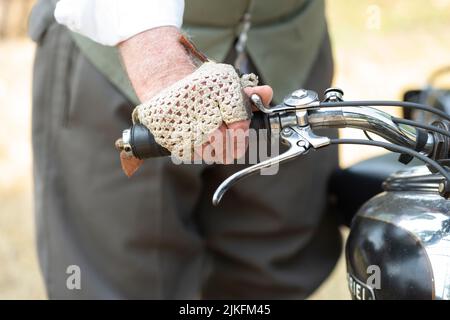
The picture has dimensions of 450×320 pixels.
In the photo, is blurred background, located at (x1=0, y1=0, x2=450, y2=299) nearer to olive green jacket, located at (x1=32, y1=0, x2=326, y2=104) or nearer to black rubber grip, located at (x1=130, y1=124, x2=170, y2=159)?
olive green jacket, located at (x1=32, y1=0, x2=326, y2=104)

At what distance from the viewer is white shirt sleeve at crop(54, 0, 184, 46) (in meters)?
0.85

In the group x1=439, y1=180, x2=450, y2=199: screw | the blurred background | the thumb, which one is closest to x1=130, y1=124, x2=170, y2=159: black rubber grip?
the thumb

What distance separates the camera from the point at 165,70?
80cm

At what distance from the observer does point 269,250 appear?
146cm

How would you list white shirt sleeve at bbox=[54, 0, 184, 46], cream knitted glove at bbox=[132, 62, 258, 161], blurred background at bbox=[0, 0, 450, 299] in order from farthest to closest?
blurred background at bbox=[0, 0, 450, 299] → white shirt sleeve at bbox=[54, 0, 184, 46] → cream knitted glove at bbox=[132, 62, 258, 161]

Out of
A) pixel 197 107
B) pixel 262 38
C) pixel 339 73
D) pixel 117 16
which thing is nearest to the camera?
pixel 197 107

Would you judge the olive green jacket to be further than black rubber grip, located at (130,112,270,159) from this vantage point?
Yes

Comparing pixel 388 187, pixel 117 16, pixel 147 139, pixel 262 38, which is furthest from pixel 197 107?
pixel 262 38

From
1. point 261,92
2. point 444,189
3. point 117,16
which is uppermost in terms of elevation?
point 117,16

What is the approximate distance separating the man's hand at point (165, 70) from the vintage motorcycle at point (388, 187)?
→ 32 mm

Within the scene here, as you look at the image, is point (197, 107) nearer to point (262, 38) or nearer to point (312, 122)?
point (312, 122)

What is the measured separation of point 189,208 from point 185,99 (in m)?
0.66

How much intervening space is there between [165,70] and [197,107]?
9 cm

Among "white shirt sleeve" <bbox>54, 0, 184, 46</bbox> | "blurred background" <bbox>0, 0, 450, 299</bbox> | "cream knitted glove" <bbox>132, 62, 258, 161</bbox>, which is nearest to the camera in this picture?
"cream knitted glove" <bbox>132, 62, 258, 161</bbox>
